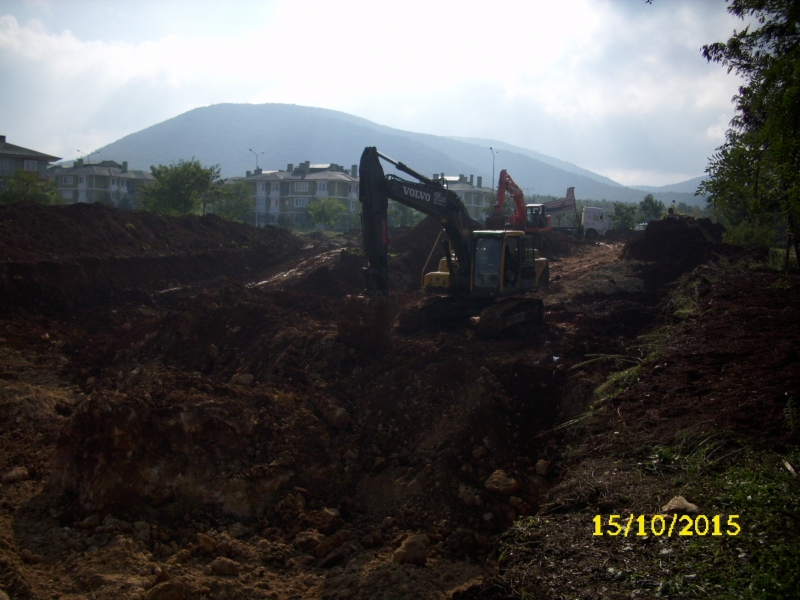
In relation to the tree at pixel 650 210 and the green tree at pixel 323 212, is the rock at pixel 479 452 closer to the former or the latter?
the green tree at pixel 323 212

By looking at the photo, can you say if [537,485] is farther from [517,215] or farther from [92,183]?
[92,183]

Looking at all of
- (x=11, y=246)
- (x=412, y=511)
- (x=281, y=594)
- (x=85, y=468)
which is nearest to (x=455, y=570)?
(x=412, y=511)

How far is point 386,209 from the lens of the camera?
1268cm

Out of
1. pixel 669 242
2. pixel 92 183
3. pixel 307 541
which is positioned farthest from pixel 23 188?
pixel 92 183

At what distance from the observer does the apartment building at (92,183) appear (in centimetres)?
8481

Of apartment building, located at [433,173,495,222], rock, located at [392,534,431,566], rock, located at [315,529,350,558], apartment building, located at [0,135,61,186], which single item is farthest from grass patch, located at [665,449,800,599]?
apartment building, located at [433,173,495,222]

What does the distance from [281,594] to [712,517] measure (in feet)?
12.7

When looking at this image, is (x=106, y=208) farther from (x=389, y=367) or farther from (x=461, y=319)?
(x=389, y=367)

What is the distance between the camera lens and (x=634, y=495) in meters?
5.94

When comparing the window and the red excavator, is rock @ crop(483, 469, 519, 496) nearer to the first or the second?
the window

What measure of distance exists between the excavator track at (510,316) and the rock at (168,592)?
888cm

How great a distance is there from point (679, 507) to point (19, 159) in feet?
202
